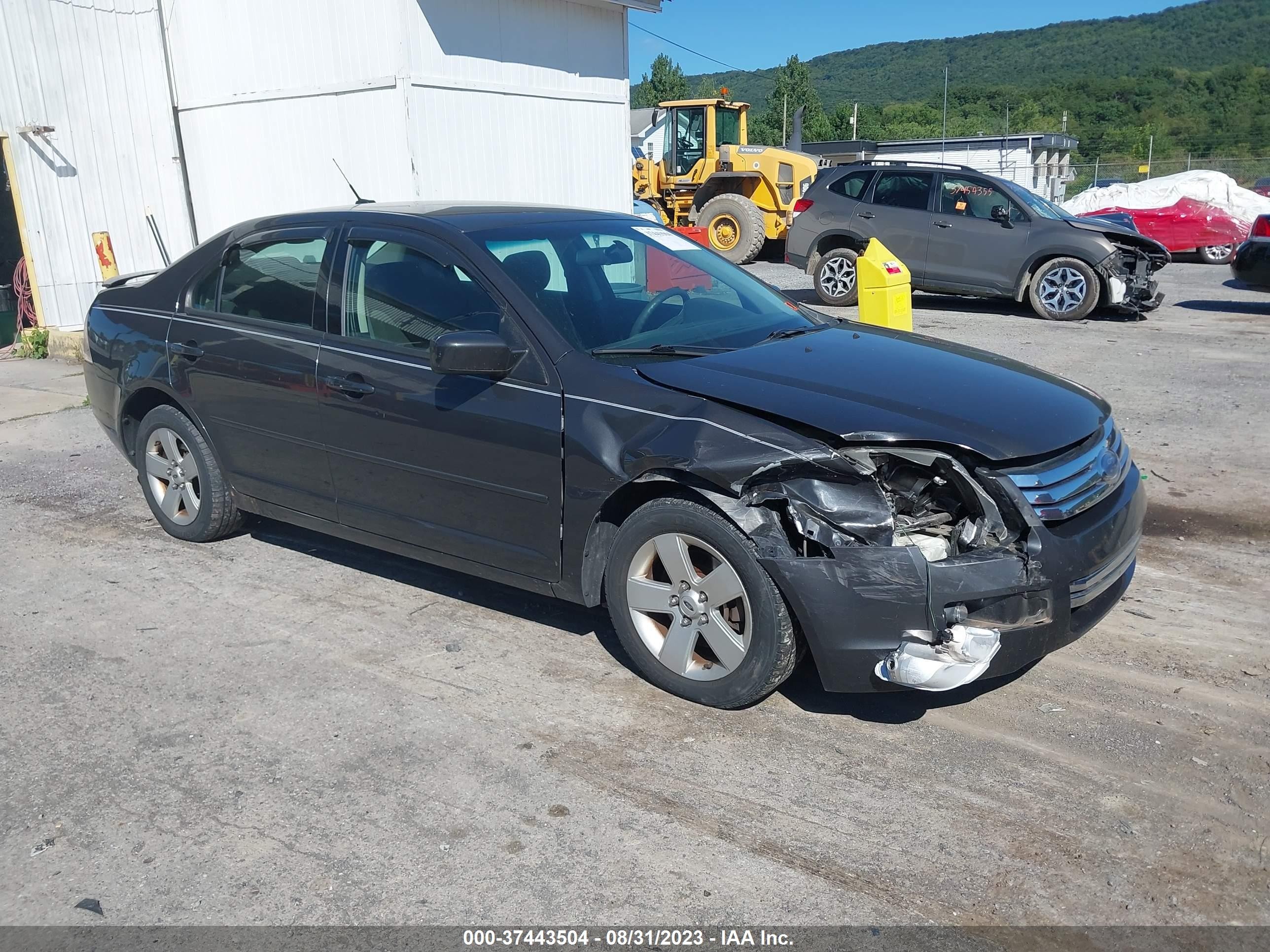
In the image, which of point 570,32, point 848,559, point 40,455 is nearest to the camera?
point 848,559

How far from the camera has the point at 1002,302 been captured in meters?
15.0

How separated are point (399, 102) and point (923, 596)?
744 centimetres

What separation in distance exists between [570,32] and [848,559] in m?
8.99

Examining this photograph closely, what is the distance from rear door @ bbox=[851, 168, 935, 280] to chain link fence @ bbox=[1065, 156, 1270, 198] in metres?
29.2

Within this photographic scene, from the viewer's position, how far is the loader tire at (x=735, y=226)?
20.0 metres

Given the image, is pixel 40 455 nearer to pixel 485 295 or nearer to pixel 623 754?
pixel 485 295

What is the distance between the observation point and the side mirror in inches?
154

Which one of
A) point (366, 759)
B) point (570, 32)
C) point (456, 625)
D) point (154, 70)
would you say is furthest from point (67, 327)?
point (366, 759)

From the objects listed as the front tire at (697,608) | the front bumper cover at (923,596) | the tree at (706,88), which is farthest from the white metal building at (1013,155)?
the tree at (706,88)

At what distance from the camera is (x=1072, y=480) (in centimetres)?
361

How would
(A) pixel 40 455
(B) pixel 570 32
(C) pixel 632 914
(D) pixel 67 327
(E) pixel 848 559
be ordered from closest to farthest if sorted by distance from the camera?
(C) pixel 632 914, (E) pixel 848 559, (A) pixel 40 455, (B) pixel 570 32, (D) pixel 67 327

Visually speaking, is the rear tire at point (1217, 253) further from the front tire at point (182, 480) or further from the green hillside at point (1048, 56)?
the green hillside at point (1048, 56)

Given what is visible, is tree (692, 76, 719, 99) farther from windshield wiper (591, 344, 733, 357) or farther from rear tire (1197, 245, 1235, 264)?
windshield wiper (591, 344, 733, 357)

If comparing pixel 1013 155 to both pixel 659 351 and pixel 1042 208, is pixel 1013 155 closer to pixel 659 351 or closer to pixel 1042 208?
pixel 1042 208
